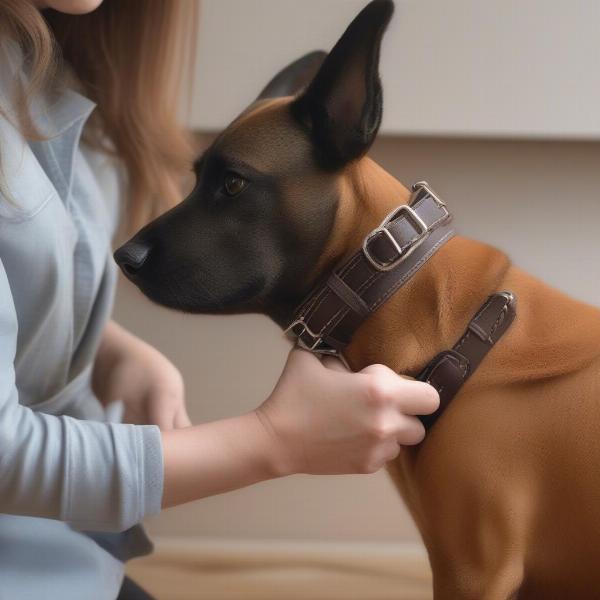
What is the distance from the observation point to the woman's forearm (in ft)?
2.33

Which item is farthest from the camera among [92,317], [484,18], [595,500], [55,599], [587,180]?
[587,180]

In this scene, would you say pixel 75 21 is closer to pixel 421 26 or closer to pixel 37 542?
pixel 421 26

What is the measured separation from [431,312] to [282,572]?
85 cm

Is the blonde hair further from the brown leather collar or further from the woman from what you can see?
the brown leather collar

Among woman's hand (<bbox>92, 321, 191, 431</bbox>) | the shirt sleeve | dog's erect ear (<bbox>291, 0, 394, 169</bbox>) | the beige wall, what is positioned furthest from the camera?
the beige wall

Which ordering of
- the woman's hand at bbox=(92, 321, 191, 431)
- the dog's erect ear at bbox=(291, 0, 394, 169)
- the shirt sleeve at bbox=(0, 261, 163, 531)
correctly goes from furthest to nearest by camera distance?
the woman's hand at bbox=(92, 321, 191, 431) < the shirt sleeve at bbox=(0, 261, 163, 531) < the dog's erect ear at bbox=(291, 0, 394, 169)

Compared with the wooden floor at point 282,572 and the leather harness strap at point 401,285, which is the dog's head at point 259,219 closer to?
the leather harness strap at point 401,285

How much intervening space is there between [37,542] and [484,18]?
839mm

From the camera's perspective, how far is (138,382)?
103cm

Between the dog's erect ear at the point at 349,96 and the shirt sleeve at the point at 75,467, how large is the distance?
270 millimetres

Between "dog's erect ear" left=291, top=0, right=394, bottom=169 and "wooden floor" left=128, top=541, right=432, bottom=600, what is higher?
"dog's erect ear" left=291, top=0, right=394, bottom=169

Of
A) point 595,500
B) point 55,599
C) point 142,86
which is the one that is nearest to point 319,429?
point 595,500

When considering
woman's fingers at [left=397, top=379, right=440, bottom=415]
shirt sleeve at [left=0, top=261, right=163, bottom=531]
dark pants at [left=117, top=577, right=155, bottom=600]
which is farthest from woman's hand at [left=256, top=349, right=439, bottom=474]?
dark pants at [left=117, top=577, right=155, bottom=600]

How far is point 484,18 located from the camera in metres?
1.19
